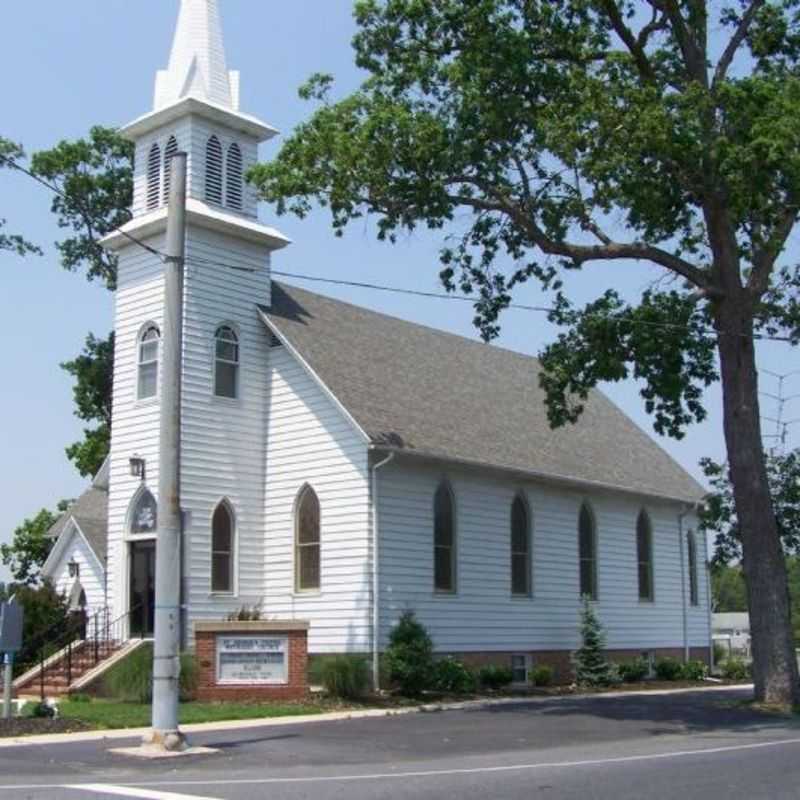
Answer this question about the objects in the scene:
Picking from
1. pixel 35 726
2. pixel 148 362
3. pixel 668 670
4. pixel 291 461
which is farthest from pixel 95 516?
pixel 35 726

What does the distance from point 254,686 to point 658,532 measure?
16679 mm

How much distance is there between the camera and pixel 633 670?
33.4m

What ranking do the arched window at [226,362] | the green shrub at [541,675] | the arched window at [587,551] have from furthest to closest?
the arched window at [587,551]
the green shrub at [541,675]
the arched window at [226,362]

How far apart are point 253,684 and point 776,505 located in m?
15.1

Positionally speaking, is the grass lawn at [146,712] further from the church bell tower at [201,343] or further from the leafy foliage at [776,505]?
the leafy foliage at [776,505]

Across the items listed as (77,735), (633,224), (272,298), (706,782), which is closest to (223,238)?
(272,298)

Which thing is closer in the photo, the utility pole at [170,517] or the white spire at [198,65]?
the utility pole at [170,517]

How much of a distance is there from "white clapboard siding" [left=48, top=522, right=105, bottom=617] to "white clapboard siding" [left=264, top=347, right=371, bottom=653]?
6.81 metres

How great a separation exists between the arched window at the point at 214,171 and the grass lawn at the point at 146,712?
1191 centimetres

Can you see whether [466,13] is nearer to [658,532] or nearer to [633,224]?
[633,224]

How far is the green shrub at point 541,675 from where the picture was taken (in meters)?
30.5

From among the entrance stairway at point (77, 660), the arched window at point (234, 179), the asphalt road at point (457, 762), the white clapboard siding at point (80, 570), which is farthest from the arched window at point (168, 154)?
the asphalt road at point (457, 762)

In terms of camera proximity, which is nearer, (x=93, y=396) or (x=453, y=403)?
(x=453, y=403)

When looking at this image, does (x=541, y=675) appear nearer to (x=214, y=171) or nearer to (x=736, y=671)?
(x=736, y=671)
